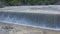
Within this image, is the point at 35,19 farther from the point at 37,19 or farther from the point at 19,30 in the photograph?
the point at 19,30

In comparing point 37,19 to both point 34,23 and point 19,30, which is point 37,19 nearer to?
point 34,23

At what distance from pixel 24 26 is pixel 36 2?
6.33 feet

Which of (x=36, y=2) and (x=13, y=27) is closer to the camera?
(x=13, y=27)

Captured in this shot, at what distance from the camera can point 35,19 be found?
1.56m

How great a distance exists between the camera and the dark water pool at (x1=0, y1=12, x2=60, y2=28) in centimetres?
138

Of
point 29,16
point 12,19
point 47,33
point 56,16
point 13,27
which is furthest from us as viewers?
point 12,19

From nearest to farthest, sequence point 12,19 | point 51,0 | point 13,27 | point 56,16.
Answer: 1. point 56,16
2. point 13,27
3. point 12,19
4. point 51,0

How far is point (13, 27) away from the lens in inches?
61.0

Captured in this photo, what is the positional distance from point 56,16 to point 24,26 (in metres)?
0.32

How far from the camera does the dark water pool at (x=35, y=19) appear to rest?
1.38 m

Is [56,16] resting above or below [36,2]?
above

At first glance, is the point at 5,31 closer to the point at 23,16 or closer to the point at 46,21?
the point at 23,16

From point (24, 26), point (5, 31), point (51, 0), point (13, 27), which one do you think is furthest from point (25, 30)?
point (51, 0)

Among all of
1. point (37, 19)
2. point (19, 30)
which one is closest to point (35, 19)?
point (37, 19)
